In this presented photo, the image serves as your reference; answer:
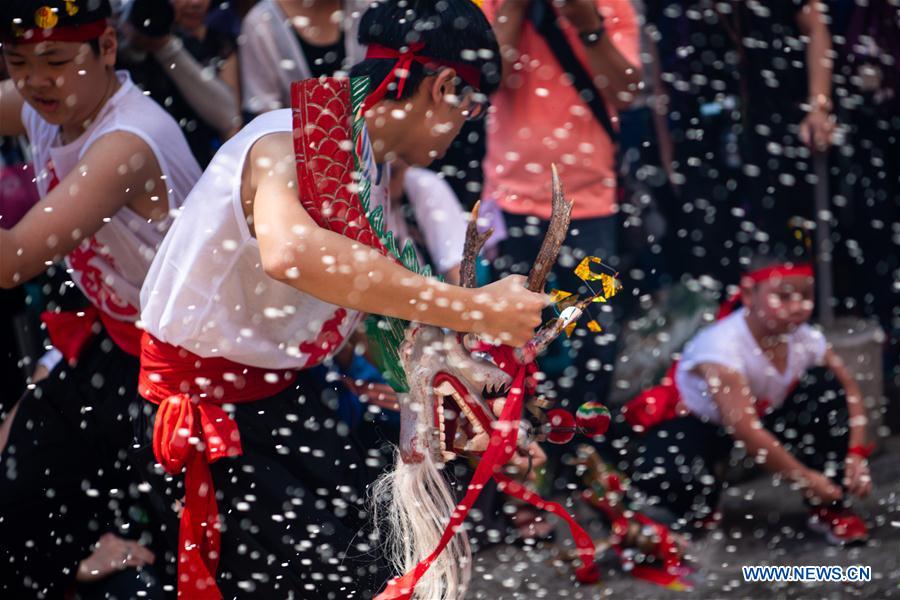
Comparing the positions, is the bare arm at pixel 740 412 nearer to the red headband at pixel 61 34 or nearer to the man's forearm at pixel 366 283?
the man's forearm at pixel 366 283

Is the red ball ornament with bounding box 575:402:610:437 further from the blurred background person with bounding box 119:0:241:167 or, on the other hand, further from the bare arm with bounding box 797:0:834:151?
the bare arm with bounding box 797:0:834:151

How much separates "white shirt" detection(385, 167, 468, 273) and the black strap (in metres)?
0.56

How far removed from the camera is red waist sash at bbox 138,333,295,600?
2.05 meters

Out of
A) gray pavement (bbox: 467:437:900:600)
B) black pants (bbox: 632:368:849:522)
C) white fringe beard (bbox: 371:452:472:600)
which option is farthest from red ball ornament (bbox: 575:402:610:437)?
black pants (bbox: 632:368:849:522)

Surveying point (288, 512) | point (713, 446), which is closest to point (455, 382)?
point (288, 512)

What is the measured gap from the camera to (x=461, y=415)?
2.02m

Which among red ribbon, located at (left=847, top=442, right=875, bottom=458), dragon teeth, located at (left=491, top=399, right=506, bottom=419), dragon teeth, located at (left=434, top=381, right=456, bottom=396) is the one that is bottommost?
red ribbon, located at (left=847, top=442, right=875, bottom=458)

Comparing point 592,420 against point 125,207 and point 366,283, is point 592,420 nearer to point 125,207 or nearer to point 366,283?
point 366,283

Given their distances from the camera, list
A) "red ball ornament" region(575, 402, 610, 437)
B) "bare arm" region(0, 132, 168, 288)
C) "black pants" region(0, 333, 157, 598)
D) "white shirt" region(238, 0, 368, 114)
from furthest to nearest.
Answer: "white shirt" region(238, 0, 368, 114) < "black pants" region(0, 333, 157, 598) < "bare arm" region(0, 132, 168, 288) < "red ball ornament" region(575, 402, 610, 437)

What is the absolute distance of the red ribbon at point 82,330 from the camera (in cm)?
240

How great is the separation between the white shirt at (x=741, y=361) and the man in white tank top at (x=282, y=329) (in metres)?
1.54

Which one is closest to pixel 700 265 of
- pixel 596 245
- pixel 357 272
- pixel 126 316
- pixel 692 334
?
pixel 692 334

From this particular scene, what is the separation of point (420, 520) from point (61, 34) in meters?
1.12

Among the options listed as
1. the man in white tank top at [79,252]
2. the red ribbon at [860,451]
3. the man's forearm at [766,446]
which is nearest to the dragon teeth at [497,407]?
the man in white tank top at [79,252]
